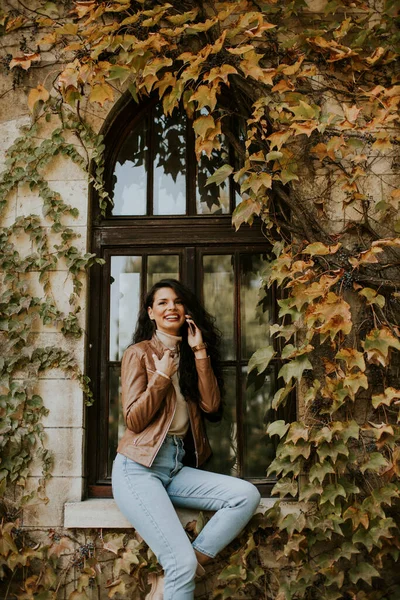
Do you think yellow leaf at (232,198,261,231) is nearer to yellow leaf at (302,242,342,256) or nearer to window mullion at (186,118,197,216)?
yellow leaf at (302,242,342,256)

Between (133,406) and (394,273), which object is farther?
(394,273)

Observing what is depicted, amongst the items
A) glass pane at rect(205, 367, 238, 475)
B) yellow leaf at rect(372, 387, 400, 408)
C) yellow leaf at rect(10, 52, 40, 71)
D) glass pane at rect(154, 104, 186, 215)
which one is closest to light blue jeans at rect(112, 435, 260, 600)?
glass pane at rect(205, 367, 238, 475)

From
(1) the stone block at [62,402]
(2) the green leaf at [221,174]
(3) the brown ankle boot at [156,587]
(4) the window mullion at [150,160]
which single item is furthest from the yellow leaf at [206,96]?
(3) the brown ankle boot at [156,587]

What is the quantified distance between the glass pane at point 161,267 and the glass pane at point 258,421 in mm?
683

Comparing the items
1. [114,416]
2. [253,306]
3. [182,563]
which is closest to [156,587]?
[182,563]

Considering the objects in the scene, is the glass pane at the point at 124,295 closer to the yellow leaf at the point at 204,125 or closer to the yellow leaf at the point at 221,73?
the yellow leaf at the point at 204,125

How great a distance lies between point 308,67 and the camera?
3533mm

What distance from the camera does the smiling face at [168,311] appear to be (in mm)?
3221

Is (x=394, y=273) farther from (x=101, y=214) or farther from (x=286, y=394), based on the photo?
(x=101, y=214)

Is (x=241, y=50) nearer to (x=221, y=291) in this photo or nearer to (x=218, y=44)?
(x=218, y=44)

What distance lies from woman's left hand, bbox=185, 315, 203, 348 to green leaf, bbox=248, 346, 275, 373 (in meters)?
0.30

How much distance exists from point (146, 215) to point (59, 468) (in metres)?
1.47

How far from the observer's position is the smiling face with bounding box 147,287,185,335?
3.22 m

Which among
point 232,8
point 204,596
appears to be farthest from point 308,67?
point 204,596
